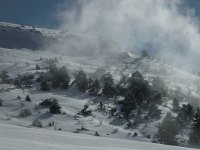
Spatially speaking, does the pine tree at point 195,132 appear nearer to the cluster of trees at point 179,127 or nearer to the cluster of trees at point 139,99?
the cluster of trees at point 179,127

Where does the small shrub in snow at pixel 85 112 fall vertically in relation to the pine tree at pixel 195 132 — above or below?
above

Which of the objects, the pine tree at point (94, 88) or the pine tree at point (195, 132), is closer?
the pine tree at point (195, 132)

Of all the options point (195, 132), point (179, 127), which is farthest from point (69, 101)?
point (195, 132)

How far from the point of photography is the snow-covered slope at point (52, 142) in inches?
382

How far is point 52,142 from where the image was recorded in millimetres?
10766

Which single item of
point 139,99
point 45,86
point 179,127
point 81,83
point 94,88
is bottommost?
point 179,127

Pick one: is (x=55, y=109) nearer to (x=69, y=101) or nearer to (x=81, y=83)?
(x=69, y=101)

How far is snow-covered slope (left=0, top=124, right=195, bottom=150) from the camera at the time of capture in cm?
970

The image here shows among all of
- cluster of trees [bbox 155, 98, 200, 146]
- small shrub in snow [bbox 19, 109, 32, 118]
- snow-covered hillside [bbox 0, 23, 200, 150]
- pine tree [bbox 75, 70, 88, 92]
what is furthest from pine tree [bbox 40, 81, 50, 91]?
cluster of trees [bbox 155, 98, 200, 146]

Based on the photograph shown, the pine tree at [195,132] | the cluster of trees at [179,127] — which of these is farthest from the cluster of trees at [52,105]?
the pine tree at [195,132]

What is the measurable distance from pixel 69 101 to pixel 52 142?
204ft

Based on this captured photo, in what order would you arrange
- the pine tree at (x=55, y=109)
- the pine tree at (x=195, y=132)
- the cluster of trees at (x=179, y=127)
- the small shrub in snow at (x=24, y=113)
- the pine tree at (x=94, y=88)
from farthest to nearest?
the pine tree at (x=94, y=88), the pine tree at (x=55, y=109), the small shrub in snow at (x=24, y=113), the pine tree at (x=195, y=132), the cluster of trees at (x=179, y=127)

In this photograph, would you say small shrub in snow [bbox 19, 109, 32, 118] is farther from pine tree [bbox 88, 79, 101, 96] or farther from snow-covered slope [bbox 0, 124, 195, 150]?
snow-covered slope [bbox 0, 124, 195, 150]

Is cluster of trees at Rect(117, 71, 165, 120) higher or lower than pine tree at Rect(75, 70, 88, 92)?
lower
